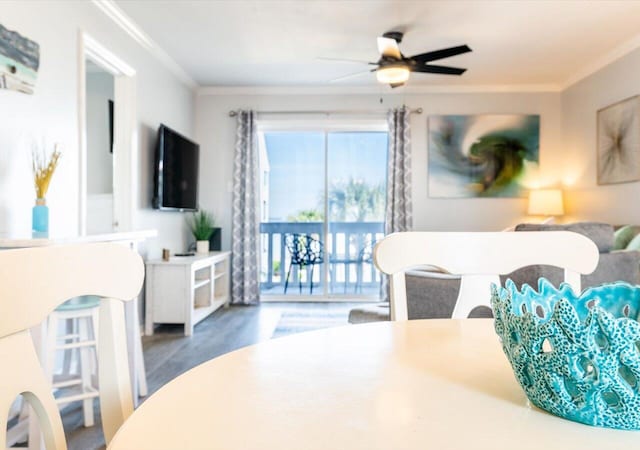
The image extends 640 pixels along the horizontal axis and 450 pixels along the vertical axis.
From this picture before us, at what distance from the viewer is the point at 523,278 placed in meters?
2.31

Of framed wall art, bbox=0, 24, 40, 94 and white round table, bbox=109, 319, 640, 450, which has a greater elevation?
framed wall art, bbox=0, 24, 40, 94

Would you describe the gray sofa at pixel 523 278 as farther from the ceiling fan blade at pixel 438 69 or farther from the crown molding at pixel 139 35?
the crown molding at pixel 139 35

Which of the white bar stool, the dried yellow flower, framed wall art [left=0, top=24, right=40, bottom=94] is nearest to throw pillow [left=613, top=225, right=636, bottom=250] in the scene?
the white bar stool

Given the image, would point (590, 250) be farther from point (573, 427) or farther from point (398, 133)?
point (398, 133)

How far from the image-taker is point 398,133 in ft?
16.8

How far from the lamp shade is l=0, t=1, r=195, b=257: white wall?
425cm

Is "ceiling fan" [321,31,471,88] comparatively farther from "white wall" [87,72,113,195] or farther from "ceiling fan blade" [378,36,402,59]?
"white wall" [87,72,113,195]

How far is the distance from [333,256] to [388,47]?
111 inches

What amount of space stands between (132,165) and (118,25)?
108 centimetres

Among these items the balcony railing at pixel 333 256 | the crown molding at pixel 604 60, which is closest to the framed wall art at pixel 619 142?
the crown molding at pixel 604 60

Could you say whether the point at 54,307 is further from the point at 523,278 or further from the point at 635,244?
the point at 635,244

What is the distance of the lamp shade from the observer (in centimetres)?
490

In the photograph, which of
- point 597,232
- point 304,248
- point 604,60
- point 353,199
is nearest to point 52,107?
point 597,232

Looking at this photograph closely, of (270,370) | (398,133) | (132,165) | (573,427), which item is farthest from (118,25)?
(573,427)
